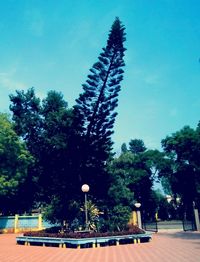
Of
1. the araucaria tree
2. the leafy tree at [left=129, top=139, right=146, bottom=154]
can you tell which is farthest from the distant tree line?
the leafy tree at [left=129, top=139, right=146, bottom=154]

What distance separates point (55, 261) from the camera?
395 inches

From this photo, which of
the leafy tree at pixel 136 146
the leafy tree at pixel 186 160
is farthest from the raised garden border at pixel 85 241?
the leafy tree at pixel 136 146

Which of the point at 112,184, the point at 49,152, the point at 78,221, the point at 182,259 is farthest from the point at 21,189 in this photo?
the point at 182,259

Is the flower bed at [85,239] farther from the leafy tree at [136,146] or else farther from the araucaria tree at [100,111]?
the leafy tree at [136,146]

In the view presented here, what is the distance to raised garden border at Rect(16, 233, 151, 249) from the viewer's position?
13.7 metres

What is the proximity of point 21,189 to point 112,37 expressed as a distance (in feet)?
66.7

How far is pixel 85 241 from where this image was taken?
13.5m

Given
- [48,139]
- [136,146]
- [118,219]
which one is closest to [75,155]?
[48,139]

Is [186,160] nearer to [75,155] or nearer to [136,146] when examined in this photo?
[75,155]

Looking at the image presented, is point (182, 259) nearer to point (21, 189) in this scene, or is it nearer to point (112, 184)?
point (112, 184)

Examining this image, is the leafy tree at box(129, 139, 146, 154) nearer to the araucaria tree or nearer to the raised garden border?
the araucaria tree

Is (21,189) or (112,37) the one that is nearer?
(112,37)

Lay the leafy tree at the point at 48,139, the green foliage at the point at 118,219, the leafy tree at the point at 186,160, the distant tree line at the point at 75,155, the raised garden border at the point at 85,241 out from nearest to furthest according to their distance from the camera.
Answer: the raised garden border at the point at 85,241 < the green foliage at the point at 118,219 < the distant tree line at the point at 75,155 < the leafy tree at the point at 48,139 < the leafy tree at the point at 186,160

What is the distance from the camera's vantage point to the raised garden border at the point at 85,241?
1373 cm
